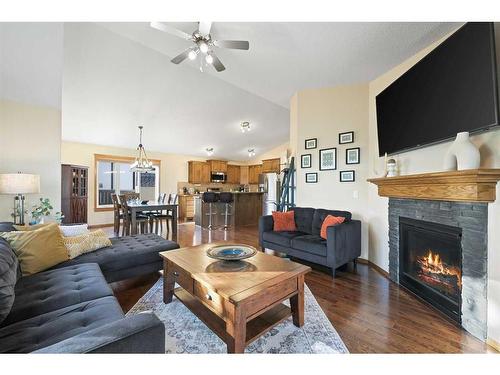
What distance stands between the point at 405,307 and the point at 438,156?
1.57 m

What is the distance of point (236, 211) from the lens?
7.16m

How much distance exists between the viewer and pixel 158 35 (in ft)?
10.6

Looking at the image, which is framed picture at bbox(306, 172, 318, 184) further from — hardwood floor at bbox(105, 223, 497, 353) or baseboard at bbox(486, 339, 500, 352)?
baseboard at bbox(486, 339, 500, 352)

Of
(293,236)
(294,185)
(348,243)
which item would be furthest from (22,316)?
(294,185)

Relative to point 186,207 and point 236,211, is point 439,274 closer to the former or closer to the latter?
point 236,211

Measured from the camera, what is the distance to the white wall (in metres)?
2.71

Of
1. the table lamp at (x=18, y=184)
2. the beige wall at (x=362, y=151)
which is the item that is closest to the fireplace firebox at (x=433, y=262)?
the beige wall at (x=362, y=151)

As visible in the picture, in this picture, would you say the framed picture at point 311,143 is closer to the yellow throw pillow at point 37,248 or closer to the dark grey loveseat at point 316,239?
the dark grey loveseat at point 316,239

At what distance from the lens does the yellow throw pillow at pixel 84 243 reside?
2.32m

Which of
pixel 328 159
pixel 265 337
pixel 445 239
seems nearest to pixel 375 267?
pixel 445 239

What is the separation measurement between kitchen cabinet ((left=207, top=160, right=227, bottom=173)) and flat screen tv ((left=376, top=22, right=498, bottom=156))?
6.76 meters

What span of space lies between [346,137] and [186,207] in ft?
19.7

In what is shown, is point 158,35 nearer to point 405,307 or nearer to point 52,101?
point 52,101

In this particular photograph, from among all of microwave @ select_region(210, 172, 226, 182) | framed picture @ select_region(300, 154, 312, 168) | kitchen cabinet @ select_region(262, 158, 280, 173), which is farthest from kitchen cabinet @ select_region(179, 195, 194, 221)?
framed picture @ select_region(300, 154, 312, 168)
